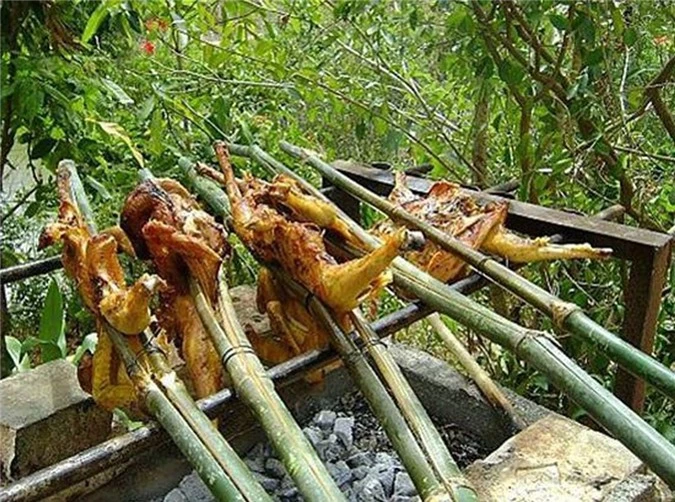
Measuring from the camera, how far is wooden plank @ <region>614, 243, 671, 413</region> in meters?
1.11

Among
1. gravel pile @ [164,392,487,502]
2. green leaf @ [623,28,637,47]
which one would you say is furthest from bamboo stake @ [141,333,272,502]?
green leaf @ [623,28,637,47]

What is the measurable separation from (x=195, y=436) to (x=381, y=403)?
7.2 inches

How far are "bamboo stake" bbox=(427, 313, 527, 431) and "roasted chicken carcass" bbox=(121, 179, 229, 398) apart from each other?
47cm

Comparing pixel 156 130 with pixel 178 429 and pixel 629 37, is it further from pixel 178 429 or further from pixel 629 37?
pixel 178 429

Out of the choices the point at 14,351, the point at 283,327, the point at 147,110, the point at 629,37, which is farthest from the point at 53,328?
the point at 629,37

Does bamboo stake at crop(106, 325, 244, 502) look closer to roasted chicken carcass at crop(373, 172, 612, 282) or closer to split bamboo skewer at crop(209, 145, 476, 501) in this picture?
split bamboo skewer at crop(209, 145, 476, 501)

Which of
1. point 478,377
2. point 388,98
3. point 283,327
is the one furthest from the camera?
point 388,98

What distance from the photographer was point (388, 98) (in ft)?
7.21

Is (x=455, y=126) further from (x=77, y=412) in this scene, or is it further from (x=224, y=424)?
(x=77, y=412)

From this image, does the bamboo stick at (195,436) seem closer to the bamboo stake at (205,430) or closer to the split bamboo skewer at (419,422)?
the bamboo stake at (205,430)

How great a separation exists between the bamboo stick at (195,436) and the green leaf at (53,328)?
0.82m

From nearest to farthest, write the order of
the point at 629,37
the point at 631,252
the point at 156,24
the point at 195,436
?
the point at 195,436
the point at 631,252
the point at 629,37
the point at 156,24

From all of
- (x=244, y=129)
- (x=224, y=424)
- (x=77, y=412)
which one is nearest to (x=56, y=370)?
(x=77, y=412)

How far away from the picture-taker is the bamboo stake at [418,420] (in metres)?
0.62
